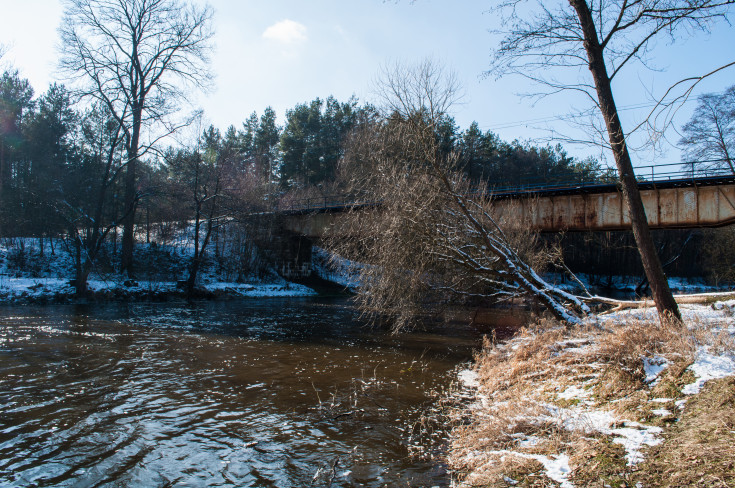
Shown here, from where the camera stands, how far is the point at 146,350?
12477mm

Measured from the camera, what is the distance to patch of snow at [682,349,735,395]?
5.46 m

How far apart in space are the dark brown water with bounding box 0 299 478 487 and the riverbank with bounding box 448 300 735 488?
3.12ft

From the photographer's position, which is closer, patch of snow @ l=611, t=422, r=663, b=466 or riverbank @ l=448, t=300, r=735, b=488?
riverbank @ l=448, t=300, r=735, b=488

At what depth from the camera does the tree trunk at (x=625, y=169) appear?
29.8 feet

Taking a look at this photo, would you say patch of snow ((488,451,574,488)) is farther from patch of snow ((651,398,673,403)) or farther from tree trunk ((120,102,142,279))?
tree trunk ((120,102,142,279))

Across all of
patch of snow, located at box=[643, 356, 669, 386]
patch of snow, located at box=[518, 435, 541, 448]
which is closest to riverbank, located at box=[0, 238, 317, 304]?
patch of snow, located at box=[518, 435, 541, 448]

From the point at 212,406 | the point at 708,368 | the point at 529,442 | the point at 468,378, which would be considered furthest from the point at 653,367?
the point at 212,406

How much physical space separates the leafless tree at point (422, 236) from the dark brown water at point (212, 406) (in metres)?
2.06

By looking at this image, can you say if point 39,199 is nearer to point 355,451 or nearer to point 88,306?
point 88,306

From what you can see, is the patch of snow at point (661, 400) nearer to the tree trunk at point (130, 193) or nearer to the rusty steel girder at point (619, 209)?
the rusty steel girder at point (619, 209)

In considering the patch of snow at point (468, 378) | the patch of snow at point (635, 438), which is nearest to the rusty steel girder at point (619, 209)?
the patch of snow at point (468, 378)

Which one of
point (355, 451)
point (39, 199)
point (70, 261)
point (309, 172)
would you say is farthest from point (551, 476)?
point (309, 172)

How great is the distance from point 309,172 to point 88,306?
1369 inches

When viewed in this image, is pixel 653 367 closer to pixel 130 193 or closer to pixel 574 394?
pixel 574 394
